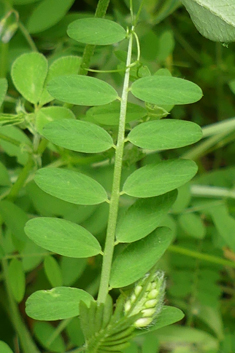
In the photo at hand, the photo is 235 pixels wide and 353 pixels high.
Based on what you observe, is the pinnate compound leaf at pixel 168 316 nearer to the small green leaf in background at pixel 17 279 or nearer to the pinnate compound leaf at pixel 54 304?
the pinnate compound leaf at pixel 54 304

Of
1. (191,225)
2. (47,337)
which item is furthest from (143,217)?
(47,337)

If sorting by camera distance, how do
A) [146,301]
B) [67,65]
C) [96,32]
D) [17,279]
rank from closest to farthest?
[146,301], [96,32], [67,65], [17,279]

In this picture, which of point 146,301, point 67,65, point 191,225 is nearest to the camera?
point 146,301

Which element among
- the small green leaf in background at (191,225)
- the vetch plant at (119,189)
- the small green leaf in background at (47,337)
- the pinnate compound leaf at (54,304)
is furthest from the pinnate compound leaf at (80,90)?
the small green leaf in background at (47,337)

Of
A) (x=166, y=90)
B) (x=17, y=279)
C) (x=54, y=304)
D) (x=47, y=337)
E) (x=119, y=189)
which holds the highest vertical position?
(x=166, y=90)

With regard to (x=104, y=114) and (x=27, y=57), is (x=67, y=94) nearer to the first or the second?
(x=104, y=114)

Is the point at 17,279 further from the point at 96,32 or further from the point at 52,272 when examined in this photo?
the point at 96,32

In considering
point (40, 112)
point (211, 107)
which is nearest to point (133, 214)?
point (40, 112)
